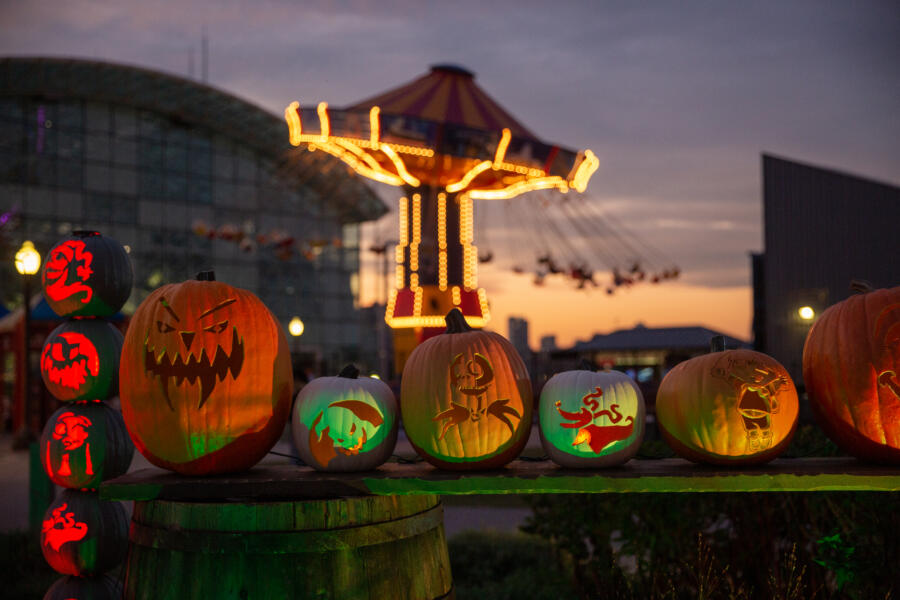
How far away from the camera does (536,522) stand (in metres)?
4.91

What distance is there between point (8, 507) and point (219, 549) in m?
8.16

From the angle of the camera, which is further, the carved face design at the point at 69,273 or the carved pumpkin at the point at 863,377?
the carved face design at the point at 69,273

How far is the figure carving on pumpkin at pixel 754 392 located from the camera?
8.46 feet

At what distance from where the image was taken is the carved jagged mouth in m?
2.63

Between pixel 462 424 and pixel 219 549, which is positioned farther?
pixel 462 424

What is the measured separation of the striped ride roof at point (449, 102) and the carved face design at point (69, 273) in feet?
45.1

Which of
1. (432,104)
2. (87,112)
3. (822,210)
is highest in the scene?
(87,112)

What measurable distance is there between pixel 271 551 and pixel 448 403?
0.70m

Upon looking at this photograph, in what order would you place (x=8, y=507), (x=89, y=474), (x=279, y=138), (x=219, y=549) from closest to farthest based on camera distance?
(x=219, y=549), (x=89, y=474), (x=8, y=507), (x=279, y=138)

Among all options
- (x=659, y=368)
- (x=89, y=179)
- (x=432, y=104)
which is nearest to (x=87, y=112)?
(x=89, y=179)

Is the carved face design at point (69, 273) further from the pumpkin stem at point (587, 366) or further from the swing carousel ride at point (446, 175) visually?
the swing carousel ride at point (446, 175)

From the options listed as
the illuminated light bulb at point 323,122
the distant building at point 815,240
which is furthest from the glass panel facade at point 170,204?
the distant building at point 815,240

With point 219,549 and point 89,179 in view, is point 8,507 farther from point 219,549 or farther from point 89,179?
point 89,179

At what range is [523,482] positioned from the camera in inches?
95.4
